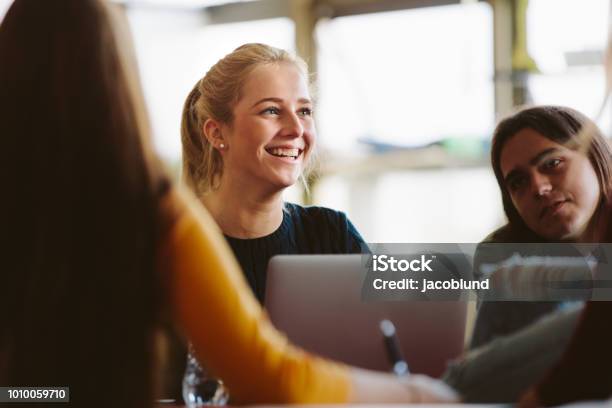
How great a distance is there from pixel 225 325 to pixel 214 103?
1.09 meters

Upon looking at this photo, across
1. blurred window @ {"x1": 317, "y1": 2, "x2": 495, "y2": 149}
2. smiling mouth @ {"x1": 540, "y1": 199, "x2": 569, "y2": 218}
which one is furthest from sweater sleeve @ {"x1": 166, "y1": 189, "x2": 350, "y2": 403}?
blurred window @ {"x1": 317, "y1": 2, "x2": 495, "y2": 149}

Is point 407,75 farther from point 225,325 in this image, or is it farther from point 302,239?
point 225,325

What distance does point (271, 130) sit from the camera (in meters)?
1.60

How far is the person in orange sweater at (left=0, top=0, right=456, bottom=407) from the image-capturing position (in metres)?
0.67

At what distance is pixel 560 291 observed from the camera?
0.94 metres

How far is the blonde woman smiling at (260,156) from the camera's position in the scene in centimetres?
159

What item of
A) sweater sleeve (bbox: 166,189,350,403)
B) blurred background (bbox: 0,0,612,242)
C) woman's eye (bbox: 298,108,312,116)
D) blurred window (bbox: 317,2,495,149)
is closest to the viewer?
sweater sleeve (bbox: 166,189,350,403)

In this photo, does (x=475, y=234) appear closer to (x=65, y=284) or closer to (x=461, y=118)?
(x=461, y=118)

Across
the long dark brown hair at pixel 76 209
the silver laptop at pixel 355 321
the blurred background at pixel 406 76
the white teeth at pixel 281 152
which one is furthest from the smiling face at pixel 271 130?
the blurred background at pixel 406 76

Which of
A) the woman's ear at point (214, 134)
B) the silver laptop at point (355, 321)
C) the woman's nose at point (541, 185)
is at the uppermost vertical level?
the woman's ear at point (214, 134)

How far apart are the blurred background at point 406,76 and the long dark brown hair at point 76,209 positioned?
6.56 ft

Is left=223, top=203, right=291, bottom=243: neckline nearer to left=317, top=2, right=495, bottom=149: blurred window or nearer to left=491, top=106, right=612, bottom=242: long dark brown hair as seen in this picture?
left=491, top=106, right=612, bottom=242: long dark brown hair

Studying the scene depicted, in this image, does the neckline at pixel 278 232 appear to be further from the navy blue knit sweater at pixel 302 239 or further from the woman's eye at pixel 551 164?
the woman's eye at pixel 551 164

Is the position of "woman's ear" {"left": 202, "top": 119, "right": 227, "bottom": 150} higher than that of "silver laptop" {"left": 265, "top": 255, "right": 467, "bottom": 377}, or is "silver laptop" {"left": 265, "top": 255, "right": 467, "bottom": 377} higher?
"woman's ear" {"left": 202, "top": 119, "right": 227, "bottom": 150}
